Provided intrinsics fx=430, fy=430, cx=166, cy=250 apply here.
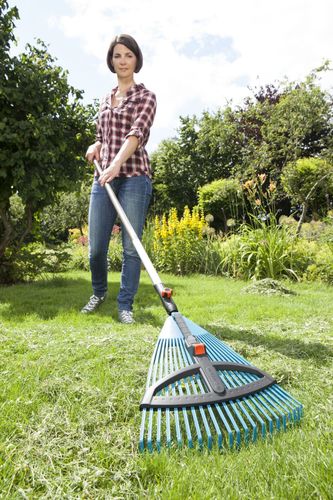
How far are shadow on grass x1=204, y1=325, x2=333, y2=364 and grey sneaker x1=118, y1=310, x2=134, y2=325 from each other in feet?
1.80

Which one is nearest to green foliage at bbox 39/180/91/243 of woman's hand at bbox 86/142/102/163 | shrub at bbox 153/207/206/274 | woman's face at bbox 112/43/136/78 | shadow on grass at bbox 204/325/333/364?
shrub at bbox 153/207/206/274

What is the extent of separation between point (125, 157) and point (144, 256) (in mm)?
826

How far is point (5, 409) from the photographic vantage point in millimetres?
1593

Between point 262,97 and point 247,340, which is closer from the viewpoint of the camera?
point 247,340

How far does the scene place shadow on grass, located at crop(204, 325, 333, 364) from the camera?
2.33 meters

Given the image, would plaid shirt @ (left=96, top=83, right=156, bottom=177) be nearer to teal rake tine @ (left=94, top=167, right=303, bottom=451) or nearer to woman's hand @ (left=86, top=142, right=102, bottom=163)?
woman's hand @ (left=86, top=142, right=102, bottom=163)

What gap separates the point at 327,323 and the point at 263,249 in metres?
2.54

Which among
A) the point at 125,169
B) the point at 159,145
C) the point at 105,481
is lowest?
the point at 105,481

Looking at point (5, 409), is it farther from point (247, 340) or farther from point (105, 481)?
point (247, 340)

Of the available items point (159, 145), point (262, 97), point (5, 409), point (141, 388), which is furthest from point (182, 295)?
point (159, 145)

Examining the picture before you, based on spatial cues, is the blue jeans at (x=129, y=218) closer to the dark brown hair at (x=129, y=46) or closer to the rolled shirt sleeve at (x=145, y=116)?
the rolled shirt sleeve at (x=145, y=116)

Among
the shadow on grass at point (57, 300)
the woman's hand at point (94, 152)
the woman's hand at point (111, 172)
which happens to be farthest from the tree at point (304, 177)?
the woman's hand at point (111, 172)

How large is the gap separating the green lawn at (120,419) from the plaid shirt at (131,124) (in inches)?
44.7

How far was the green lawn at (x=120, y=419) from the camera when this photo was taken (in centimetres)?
120
